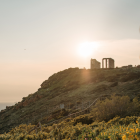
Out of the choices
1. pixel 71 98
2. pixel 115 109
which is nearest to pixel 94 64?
pixel 71 98

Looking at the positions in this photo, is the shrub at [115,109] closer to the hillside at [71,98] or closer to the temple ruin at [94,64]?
the hillside at [71,98]

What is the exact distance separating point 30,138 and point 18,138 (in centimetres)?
70

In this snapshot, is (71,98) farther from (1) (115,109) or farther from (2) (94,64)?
→ (2) (94,64)

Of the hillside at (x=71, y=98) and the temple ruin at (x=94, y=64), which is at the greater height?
the temple ruin at (x=94, y=64)

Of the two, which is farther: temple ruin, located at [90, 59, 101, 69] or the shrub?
temple ruin, located at [90, 59, 101, 69]

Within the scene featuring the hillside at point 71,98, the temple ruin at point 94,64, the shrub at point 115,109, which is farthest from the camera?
the temple ruin at point 94,64

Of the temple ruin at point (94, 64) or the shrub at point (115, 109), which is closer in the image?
the shrub at point (115, 109)

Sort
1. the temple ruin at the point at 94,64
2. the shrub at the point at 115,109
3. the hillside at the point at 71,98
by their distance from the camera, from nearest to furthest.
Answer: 1. the shrub at the point at 115,109
2. the hillside at the point at 71,98
3. the temple ruin at the point at 94,64

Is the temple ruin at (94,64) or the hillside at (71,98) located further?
the temple ruin at (94,64)

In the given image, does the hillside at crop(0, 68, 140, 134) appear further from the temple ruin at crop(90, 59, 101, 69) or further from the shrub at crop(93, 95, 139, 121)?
the temple ruin at crop(90, 59, 101, 69)

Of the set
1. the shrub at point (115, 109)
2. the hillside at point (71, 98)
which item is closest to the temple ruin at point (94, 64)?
the hillside at point (71, 98)

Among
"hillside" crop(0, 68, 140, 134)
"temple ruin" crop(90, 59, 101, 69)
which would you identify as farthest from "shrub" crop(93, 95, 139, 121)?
"temple ruin" crop(90, 59, 101, 69)

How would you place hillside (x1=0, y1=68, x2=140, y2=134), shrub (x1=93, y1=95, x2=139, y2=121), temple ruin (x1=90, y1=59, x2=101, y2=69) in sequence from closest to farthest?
1. shrub (x1=93, y1=95, x2=139, y2=121)
2. hillside (x1=0, y1=68, x2=140, y2=134)
3. temple ruin (x1=90, y1=59, x2=101, y2=69)

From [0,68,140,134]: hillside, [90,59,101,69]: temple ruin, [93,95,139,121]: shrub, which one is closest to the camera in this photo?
[93,95,139,121]: shrub
